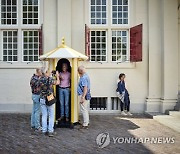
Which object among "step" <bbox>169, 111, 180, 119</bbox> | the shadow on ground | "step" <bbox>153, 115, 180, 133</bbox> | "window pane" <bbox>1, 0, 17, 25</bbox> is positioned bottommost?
the shadow on ground

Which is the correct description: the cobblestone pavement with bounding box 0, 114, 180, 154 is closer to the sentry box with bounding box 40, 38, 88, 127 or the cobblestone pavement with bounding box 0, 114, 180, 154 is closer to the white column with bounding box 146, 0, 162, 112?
the sentry box with bounding box 40, 38, 88, 127

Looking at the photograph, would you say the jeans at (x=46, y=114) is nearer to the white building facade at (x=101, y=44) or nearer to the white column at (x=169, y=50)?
the white building facade at (x=101, y=44)

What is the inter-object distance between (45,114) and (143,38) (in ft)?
20.0

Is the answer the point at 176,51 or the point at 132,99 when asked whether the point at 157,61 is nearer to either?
the point at 176,51

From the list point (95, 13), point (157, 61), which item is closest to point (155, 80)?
point (157, 61)

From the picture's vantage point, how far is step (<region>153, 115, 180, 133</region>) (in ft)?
33.5

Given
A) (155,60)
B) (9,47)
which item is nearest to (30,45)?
(9,47)

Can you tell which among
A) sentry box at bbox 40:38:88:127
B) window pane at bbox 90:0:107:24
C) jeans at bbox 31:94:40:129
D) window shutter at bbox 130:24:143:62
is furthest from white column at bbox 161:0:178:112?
jeans at bbox 31:94:40:129

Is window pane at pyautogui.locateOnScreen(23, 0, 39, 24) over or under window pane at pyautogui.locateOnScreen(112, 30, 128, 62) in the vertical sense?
over

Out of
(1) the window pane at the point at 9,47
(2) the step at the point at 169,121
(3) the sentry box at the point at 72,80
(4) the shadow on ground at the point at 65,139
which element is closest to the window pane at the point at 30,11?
(1) the window pane at the point at 9,47

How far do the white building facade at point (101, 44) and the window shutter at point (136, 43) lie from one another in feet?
0.84

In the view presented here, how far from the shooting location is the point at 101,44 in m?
13.7

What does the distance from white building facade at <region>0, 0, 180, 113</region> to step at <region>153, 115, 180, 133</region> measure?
1.12m

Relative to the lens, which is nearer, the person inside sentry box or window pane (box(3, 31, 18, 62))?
the person inside sentry box
